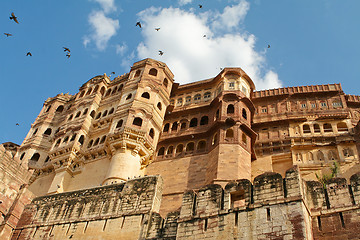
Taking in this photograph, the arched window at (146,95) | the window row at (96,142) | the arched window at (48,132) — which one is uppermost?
the arched window at (146,95)

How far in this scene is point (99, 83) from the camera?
39.5 meters

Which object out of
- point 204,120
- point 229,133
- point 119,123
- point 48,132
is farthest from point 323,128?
point 48,132

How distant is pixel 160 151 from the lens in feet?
113

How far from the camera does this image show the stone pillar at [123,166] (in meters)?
28.6

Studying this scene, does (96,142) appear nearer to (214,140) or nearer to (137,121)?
(137,121)

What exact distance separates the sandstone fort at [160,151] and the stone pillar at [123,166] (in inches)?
3.3

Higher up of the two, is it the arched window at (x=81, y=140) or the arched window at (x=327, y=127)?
the arched window at (x=327, y=127)

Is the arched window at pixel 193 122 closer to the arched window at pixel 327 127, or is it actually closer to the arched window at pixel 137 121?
the arched window at pixel 137 121

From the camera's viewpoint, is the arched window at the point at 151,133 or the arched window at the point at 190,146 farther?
the arched window at the point at 190,146

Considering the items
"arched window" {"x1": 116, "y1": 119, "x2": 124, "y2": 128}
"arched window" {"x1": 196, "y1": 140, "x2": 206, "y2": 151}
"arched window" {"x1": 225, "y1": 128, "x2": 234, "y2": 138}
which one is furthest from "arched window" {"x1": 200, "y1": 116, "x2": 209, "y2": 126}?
"arched window" {"x1": 116, "y1": 119, "x2": 124, "y2": 128}

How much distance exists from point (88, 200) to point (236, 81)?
20156 millimetres

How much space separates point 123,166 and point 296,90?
1724 cm

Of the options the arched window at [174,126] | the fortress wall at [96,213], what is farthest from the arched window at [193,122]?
the fortress wall at [96,213]

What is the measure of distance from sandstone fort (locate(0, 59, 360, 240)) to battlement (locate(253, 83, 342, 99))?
0.10 m
